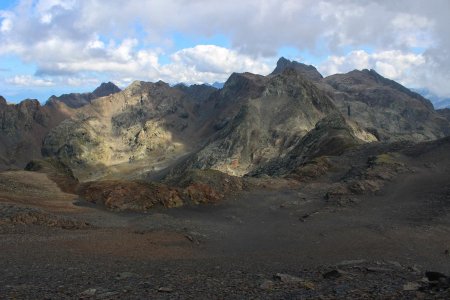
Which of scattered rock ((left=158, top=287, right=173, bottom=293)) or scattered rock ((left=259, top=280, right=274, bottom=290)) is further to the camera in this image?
scattered rock ((left=259, top=280, right=274, bottom=290))

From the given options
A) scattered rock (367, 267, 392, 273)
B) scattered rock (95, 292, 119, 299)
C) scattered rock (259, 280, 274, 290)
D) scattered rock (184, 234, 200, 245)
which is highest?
scattered rock (367, 267, 392, 273)

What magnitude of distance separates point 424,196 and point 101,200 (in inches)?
1256

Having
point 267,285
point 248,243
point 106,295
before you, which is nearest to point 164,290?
point 106,295

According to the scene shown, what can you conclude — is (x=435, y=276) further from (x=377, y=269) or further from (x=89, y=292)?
(x=89, y=292)

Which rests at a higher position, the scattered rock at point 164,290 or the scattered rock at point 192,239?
the scattered rock at point 164,290

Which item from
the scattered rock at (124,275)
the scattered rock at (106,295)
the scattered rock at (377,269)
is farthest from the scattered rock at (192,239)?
the scattered rock at (106,295)

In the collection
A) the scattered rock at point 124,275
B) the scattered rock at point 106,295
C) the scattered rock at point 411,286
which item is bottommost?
the scattered rock at point 124,275

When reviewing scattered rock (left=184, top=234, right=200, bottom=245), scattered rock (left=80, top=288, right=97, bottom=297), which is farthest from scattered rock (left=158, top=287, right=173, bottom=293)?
scattered rock (left=184, top=234, right=200, bottom=245)

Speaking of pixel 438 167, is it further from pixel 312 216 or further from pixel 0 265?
pixel 0 265

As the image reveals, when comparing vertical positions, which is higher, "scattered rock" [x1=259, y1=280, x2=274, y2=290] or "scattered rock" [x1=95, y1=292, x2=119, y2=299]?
"scattered rock" [x1=259, y1=280, x2=274, y2=290]

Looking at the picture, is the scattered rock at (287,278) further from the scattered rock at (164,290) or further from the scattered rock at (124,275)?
the scattered rock at (124,275)

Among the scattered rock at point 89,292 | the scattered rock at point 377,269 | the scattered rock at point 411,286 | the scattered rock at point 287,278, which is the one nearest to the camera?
the scattered rock at point 411,286

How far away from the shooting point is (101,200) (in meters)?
46.1

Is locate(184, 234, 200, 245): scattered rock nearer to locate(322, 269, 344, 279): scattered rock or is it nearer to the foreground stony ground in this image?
the foreground stony ground
